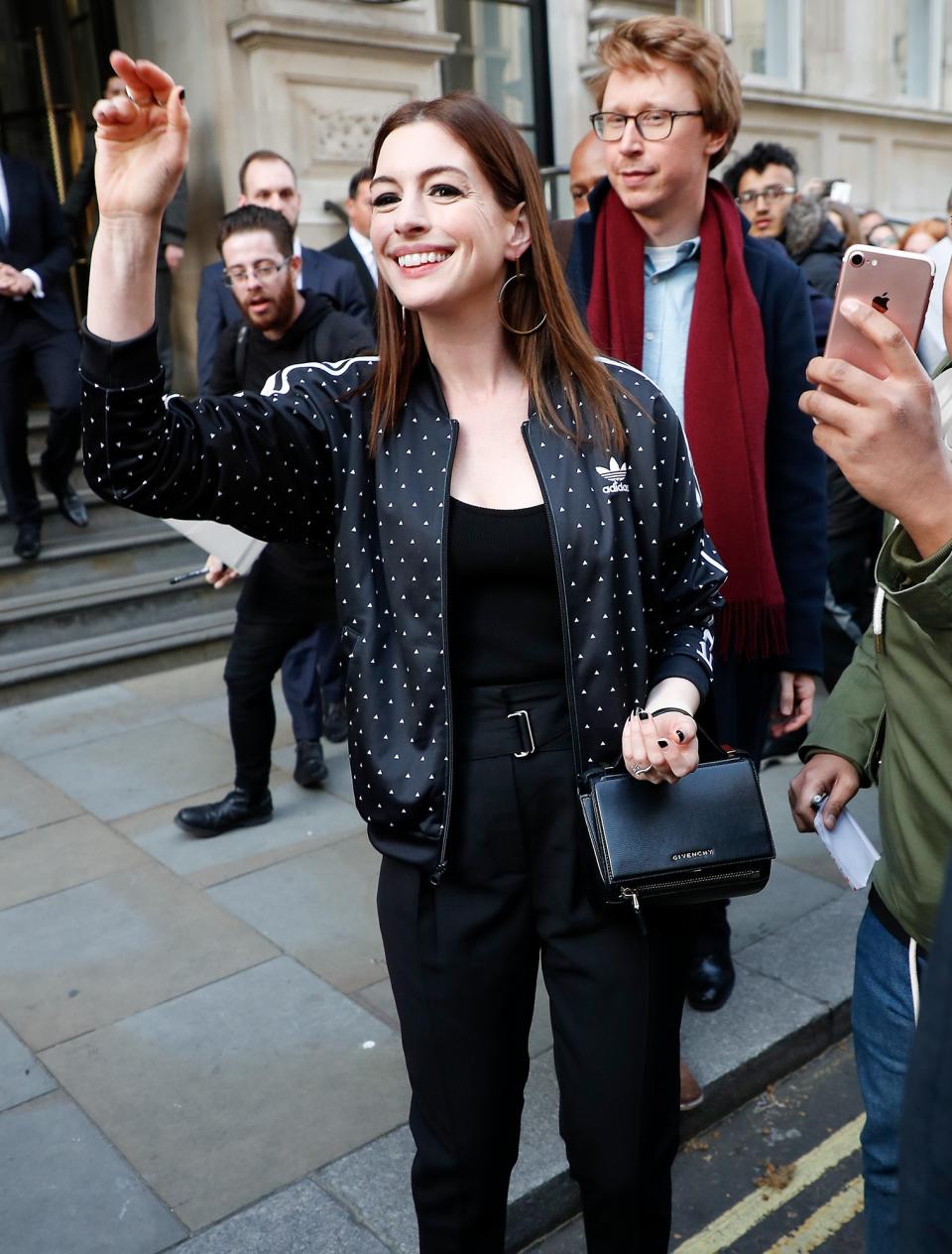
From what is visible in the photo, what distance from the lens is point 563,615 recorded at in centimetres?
195

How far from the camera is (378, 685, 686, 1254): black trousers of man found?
200 centimetres

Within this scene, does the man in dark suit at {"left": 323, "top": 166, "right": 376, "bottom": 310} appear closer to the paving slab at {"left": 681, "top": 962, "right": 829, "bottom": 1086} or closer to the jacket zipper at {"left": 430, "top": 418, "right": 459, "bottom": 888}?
the paving slab at {"left": 681, "top": 962, "right": 829, "bottom": 1086}

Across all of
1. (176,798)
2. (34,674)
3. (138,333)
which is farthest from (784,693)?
(34,674)

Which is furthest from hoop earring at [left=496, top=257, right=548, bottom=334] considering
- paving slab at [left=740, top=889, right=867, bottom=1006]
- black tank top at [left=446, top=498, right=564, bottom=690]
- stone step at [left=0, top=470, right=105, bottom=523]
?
stone step at [left=0, top=470, right=105, bottom=523]

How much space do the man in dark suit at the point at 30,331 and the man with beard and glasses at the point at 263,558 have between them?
2555 mm

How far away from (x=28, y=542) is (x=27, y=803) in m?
2.21

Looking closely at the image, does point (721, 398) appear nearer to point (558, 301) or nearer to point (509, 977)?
point (558, 301)

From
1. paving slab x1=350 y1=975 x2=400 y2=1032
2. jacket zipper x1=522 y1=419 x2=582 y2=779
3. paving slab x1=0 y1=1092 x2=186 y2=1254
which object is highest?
jacket zipper x1=522 y1=419 x2=582 y2=779

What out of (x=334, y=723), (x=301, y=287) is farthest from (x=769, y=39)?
(x=334, y=723)

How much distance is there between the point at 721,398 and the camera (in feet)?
9.41

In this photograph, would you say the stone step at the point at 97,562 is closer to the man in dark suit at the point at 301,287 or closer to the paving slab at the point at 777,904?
the man in dark suit at the point at 301,287

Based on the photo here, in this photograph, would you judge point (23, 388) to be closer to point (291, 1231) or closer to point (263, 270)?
point (263, 270)

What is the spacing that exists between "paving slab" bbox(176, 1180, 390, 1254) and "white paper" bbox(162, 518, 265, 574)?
2.06 m

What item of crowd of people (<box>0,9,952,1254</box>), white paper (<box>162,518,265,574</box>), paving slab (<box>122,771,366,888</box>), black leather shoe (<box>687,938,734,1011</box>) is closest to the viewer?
crowd of people (<box>0,9,952,1254</box>)
